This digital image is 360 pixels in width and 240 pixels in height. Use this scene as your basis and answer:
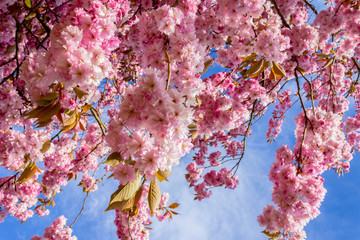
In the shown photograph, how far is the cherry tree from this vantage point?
52.8 inches

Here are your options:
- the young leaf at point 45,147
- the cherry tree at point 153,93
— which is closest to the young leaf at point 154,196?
the cherry tree at point 153,93

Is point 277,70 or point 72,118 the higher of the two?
point 277,70

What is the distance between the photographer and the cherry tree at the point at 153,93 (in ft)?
4.40

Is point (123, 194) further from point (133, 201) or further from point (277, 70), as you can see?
point (277, 70)

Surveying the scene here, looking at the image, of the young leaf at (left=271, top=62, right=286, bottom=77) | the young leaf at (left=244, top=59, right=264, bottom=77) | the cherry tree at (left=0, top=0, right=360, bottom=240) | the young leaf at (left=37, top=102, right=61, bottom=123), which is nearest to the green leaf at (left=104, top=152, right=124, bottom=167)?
the cherry tree at (left=0, top=0, right=360, bottom=240)

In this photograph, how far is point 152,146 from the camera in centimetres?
136

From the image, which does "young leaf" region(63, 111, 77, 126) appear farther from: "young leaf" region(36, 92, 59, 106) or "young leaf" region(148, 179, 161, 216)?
"young leaf" region(148, 179, 161, 216)

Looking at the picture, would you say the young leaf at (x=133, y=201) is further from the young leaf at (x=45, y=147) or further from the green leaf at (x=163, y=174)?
the young leaf at (x=45, y=147)

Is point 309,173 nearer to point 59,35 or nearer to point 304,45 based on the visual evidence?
point 304,45

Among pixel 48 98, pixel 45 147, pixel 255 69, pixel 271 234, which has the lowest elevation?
pixel 271 234

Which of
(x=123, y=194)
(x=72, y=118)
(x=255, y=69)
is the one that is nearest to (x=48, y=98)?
(x=72, y=118)

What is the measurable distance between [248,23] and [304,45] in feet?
2.73

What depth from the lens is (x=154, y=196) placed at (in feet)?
5.47

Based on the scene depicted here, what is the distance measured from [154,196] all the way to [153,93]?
78 cm
